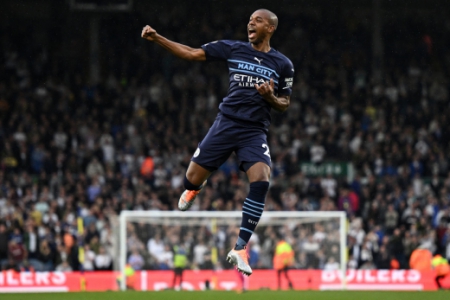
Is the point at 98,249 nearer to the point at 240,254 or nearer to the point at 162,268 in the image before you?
the point at 162,268

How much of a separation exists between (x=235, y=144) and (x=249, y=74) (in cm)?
69

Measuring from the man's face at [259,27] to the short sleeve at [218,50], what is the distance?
249 millimetres

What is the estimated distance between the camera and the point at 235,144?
8312 mm

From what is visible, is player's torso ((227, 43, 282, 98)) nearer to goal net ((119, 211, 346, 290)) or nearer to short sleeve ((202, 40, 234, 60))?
short sleeve ((202, 40, 234, 60))

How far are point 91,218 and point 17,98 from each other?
17.8 ft

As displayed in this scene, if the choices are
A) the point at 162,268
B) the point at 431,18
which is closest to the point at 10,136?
the point at 162,268

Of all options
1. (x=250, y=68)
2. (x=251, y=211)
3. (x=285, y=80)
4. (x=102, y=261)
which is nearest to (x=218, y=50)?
(x=250, y=68)

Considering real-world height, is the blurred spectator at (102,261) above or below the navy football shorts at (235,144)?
below

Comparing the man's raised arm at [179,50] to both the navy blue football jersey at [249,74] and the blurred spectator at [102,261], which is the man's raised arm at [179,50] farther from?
the blurred spectator at [102,261]

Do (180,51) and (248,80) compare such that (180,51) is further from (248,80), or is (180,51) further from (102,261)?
(102,261)

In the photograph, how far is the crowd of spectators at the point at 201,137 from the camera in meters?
19.4

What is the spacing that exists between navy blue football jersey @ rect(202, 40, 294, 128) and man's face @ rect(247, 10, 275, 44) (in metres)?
0.15

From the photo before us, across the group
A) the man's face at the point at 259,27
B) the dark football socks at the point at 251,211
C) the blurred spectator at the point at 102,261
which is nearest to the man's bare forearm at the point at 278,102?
the man's face at the point at 259,27

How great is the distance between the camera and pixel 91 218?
19.2 meters
